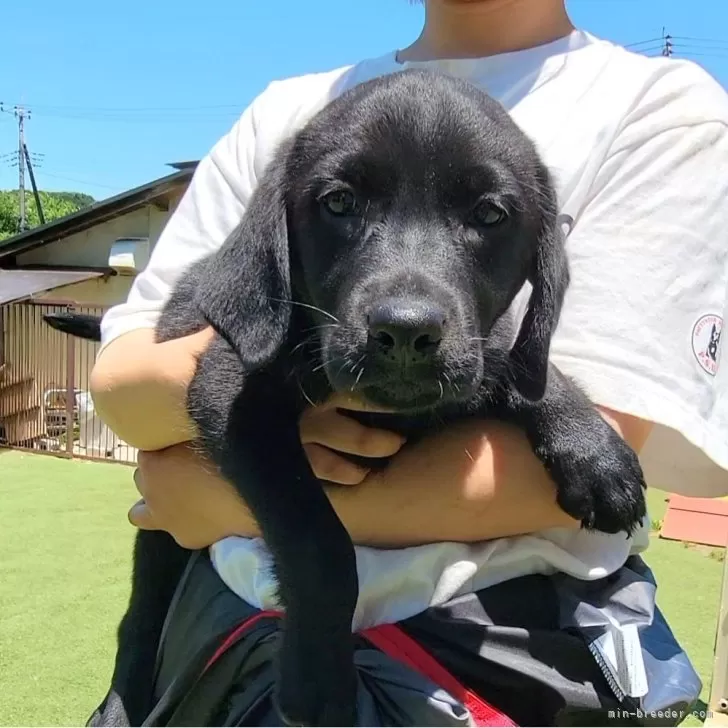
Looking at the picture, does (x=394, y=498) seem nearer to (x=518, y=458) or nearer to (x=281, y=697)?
(x=518, y=458)

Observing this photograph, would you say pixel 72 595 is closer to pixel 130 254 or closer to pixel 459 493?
pixel 459 493

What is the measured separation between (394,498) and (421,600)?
155 mm

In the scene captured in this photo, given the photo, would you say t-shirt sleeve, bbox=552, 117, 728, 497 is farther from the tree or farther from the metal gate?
the tree

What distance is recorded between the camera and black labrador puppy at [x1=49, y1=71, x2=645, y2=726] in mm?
1200

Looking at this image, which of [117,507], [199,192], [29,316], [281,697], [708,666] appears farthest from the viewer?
[29,316]

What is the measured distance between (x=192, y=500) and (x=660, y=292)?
840 millimetres

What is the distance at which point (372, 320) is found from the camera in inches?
43.8

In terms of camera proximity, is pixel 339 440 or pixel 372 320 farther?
pixel 339 440

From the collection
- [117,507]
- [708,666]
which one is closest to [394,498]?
[708,666]

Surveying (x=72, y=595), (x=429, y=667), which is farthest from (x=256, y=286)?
(x=72, y=595)

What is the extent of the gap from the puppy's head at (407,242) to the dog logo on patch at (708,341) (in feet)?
0.73

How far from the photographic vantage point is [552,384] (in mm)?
1391

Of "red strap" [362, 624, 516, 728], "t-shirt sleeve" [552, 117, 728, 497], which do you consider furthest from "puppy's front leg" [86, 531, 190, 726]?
"t-shirt sleeve" [552, 117, 728, 497]

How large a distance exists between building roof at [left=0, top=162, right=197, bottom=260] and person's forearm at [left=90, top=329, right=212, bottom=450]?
7.93 meters
